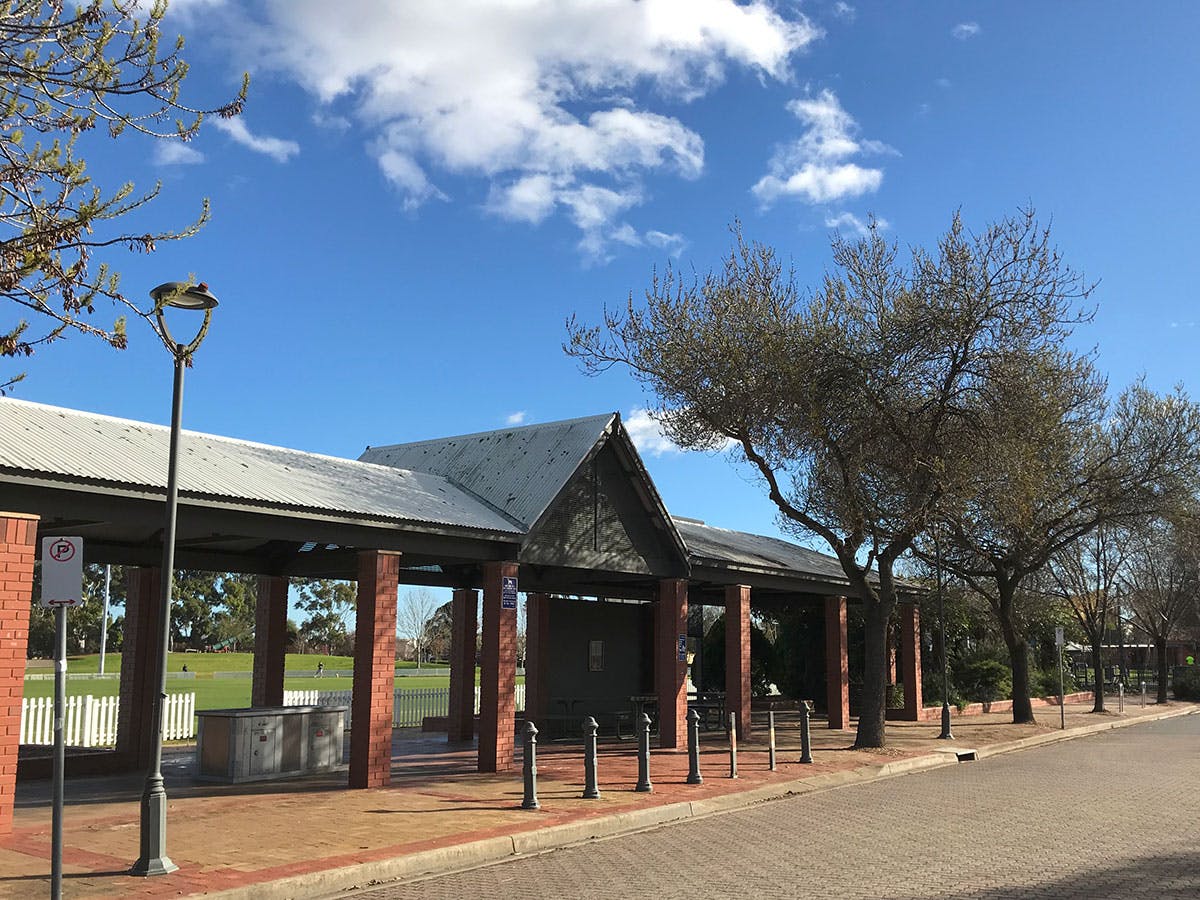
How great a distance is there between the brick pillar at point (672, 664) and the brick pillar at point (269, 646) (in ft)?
23.0

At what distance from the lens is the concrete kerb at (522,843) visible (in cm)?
872

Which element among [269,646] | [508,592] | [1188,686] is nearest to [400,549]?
[508,592]

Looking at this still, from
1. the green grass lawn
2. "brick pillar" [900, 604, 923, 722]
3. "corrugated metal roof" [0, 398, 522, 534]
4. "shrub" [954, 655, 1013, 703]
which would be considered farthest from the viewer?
the green grass lawn

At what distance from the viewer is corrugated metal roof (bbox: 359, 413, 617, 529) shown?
17.1 metres

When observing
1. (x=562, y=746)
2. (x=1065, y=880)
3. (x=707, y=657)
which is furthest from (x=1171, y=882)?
(x=707, y=657)

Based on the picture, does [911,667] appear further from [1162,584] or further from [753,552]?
[1162,584]

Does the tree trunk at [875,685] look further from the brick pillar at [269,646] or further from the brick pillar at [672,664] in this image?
the brick pillar at [269,646]

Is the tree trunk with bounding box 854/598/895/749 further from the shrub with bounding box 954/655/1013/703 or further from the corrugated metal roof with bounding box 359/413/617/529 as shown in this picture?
the shrub with bounding box 954/655/1013/703

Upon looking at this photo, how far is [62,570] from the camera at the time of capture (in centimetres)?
787

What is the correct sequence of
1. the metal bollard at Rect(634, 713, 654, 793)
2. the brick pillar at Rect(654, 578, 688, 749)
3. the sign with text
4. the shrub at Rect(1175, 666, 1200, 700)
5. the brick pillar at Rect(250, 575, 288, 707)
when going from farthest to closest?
the shrub at Rect(1175, 666, 1200, 700)
the brick pillar at Rect(654, 578, 688, 749)
the brick pillar at Rect(250, 575, 288, 707)
the metal bollard at Rect(634, 713, 654, 793)
the sign with text

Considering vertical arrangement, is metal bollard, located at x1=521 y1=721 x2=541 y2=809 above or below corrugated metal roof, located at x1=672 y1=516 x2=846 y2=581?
below

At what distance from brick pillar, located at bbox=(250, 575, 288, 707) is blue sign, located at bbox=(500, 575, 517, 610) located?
16.3ft

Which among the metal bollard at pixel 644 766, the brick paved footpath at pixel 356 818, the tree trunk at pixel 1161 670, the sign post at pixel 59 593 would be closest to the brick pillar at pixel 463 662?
the brick paved footpath at pixel 356 818

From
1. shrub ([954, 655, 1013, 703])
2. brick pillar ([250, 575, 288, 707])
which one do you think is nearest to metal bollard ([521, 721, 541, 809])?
brick pillar ([250, 575, 288, 707])
